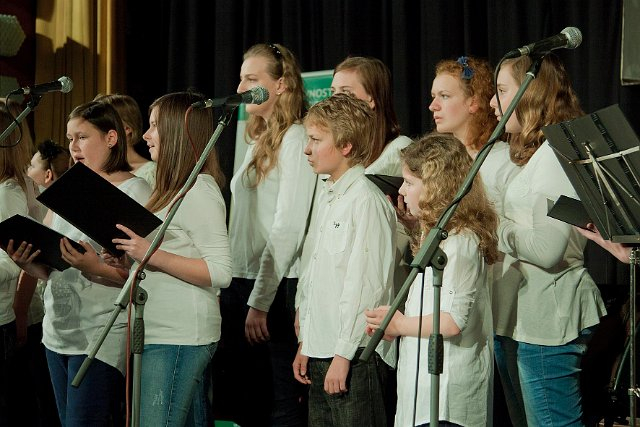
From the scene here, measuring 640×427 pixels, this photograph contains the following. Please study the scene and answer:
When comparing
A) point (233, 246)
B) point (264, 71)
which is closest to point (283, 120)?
point (264, 71)

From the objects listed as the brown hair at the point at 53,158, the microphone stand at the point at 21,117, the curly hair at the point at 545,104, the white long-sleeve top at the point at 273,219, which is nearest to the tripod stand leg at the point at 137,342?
the white long-sleeve top at the point at 273,219

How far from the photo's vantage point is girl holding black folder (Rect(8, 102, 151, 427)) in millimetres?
2807

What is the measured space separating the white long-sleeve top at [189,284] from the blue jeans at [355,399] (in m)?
0.34

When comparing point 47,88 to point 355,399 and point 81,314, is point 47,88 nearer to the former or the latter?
point 81,314

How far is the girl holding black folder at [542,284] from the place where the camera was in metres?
2.62

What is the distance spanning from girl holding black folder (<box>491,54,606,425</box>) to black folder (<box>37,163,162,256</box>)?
1060 millimetres

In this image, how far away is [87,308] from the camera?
9.62 ft

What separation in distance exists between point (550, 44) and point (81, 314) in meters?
1.65

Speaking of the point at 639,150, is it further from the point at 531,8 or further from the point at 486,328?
the point at 531,8

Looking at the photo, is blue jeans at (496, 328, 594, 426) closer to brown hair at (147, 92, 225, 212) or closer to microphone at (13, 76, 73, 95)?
brown hair at (147, 92, 225, 212)

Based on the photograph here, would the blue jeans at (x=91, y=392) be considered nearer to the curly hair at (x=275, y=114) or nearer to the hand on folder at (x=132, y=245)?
the hand on folder at (x=132, y=245)

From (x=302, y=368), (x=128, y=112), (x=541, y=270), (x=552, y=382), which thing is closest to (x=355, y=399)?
(x=302, y=368)

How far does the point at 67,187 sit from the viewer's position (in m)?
2.51

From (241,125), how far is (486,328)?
2.68m
